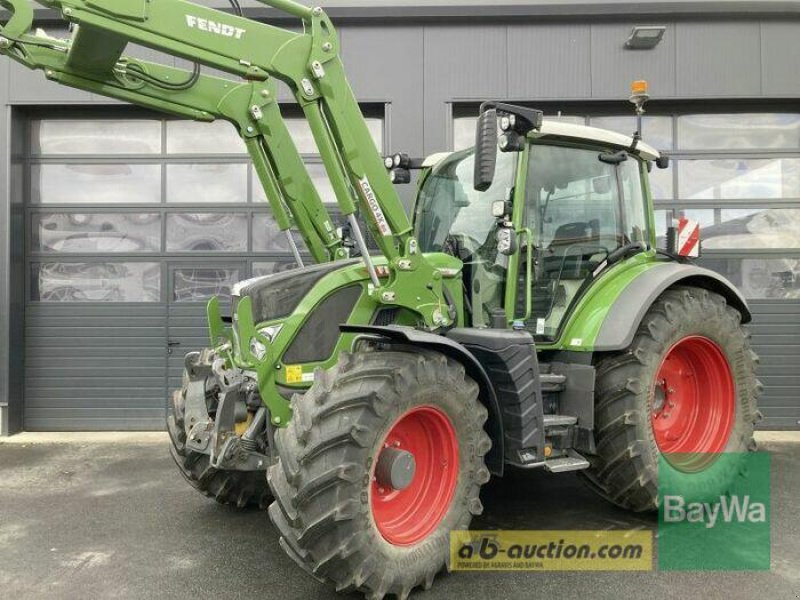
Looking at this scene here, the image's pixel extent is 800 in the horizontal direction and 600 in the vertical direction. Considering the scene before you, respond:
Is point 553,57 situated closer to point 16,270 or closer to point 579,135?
point 579,135

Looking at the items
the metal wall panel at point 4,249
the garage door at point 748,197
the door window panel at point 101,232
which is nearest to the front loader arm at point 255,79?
the door window panel at point 101,232

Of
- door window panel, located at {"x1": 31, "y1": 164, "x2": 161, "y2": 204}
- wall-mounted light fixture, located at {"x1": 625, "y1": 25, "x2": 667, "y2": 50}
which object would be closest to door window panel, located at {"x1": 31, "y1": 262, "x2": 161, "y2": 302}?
door window panel, located at {"x1": 31, "y1": 164, "x2": 161, "y2": 204}

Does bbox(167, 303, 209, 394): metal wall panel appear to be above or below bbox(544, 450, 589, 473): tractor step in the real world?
above

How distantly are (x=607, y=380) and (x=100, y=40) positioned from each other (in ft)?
11.6

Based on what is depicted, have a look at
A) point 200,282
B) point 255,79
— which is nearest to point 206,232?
point 200,282

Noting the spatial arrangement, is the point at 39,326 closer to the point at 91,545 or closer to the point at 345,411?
the point at 91,545

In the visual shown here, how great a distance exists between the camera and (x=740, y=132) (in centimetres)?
714

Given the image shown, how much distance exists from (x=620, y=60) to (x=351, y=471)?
6121 millimetres

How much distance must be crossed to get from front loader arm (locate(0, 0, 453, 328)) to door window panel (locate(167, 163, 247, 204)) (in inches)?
127

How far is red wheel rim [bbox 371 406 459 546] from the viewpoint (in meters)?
3.17

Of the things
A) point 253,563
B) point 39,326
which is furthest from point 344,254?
point 39,326

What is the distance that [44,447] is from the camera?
21.0 ft

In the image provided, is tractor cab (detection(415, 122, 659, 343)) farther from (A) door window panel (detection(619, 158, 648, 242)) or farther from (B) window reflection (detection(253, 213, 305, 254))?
(B) window reflection (detection(253, 213, 305, 254))

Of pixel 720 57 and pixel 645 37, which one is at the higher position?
pixel 645 37
